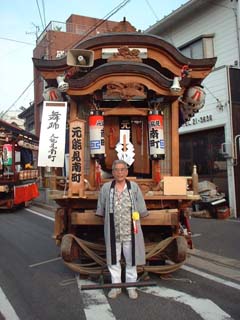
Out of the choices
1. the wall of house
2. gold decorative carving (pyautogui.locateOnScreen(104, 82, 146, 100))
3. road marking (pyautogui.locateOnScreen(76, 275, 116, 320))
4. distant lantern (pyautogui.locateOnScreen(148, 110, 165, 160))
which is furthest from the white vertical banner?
the wall of house

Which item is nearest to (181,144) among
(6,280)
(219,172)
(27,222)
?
(219,172)

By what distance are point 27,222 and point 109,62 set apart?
8.40m

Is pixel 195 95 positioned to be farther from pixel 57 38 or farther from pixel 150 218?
pixel 57 38

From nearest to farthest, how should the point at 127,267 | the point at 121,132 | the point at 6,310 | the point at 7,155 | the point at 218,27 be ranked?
the point at 6,310 → the point at 127,267 → the point at 121,132 → the point at 218,27 → the point at 7,155

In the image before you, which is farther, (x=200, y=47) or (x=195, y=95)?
(x=200, y=47)

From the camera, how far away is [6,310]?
5289mm

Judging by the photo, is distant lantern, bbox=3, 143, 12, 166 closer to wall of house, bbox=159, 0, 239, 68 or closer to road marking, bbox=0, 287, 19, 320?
wall of house, bbox=159, 0, 239, 68

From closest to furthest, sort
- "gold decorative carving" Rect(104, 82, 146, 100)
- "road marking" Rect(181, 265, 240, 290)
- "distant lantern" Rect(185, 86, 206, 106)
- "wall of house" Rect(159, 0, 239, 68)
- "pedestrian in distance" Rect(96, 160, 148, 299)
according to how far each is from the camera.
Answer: "pedestrian in distance" Rect(96, 160, 148, 299) → "road marking" Rect(181, 265, 240, 290) → "gold decorative carving" Rect(104, 82, 146, 100) → "distant lantern" Rect(185, 86, 206, 106) → "wall of house" Rect(159, 0, 239, 68)

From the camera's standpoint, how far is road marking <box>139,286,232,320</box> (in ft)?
16.1

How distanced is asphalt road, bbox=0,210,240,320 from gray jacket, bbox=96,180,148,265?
55 cm

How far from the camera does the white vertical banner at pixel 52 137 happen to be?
21.6ft

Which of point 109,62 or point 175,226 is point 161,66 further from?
point 175,226

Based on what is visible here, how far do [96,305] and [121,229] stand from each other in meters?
1.10

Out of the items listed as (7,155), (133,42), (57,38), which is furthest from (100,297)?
(57,38)
